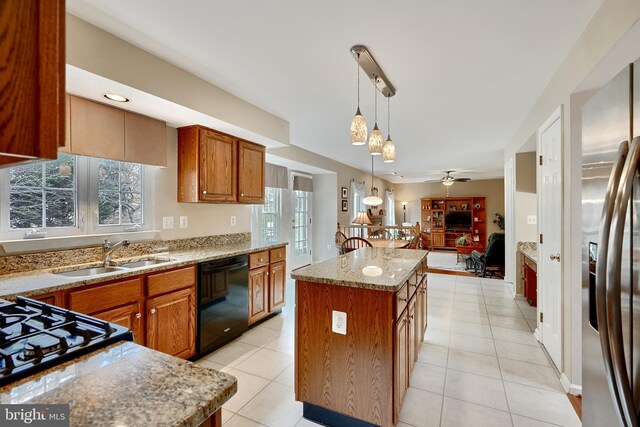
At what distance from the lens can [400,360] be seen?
173 centimetres

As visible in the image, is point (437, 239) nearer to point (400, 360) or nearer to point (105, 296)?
point (400, 360)

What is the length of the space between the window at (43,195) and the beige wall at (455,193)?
1040cm

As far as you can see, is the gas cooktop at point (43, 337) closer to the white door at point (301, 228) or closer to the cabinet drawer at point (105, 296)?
the cabinet drawer at point (105, 296)

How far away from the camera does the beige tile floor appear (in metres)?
1.84

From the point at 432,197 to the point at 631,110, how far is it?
10.4 m

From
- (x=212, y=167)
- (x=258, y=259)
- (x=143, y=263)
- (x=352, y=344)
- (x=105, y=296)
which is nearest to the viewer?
(x=352, y=344)

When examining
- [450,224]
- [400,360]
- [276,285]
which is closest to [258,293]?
[276,285]

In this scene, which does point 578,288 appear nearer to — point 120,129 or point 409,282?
point 409,282

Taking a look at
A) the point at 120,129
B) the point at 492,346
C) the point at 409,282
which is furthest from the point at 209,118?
the point at 492,346

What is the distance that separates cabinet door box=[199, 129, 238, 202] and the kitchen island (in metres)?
1.60

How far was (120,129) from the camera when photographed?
2.39 metres

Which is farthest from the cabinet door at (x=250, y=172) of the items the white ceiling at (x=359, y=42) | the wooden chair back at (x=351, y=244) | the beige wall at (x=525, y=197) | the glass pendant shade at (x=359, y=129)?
the beige wall at (x=525, y=197)

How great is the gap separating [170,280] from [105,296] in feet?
1.47

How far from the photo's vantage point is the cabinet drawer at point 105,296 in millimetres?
1708
